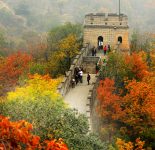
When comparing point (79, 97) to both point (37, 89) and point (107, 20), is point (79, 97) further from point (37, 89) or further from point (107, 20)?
point (107, 20)

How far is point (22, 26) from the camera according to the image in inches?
4195

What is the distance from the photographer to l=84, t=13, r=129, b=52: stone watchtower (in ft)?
132

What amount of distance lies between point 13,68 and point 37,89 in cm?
1697

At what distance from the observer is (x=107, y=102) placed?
30.6 meters

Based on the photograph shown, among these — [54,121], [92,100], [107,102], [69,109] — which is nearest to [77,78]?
[107,102]

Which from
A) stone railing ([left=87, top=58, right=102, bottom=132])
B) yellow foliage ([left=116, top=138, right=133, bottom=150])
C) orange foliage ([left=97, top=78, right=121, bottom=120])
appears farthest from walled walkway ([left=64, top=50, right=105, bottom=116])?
yellow foliage ([left=116, top=138, right=133, bottom=150])

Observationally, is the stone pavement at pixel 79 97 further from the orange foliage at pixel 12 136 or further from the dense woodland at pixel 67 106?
the orange foliage at pixel 12 136

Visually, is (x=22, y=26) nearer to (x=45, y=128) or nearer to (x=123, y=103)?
(x=123, y=103)

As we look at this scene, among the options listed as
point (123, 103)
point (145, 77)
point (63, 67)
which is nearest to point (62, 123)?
point (123, 103)

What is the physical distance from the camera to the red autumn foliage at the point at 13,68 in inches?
1649

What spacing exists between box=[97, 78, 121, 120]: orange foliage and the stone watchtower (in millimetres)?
9450

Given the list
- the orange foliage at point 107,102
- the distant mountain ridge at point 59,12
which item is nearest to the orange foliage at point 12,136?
the orange foliage at point 107,102

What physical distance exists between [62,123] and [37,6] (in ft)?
377

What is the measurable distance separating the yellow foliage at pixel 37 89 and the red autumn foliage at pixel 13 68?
9524mm
